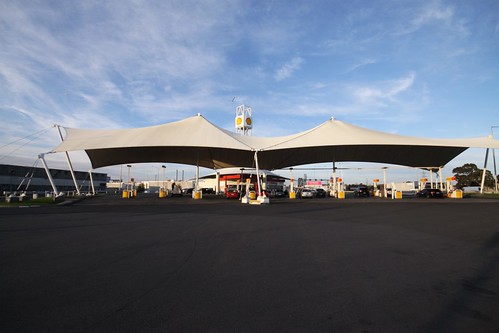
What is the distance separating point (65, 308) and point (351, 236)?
7382 mm

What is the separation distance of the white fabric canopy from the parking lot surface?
21.0m

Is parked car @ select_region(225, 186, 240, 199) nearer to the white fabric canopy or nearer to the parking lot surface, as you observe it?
the white fabric canopy

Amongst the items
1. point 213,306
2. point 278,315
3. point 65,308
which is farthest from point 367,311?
Result: point 65,308

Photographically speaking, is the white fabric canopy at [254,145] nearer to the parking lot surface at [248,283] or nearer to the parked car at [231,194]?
the parked car at [231,194]

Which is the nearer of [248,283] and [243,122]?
[248,283]

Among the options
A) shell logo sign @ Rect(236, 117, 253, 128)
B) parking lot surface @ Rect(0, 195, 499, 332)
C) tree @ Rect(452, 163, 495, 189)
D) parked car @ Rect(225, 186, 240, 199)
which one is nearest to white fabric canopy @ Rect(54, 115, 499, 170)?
parked car @ Rect(225, 186, 240, 199)

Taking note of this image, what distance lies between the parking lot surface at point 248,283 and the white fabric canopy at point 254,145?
21.0 metres

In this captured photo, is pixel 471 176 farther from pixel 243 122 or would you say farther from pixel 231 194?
pixel 231 194

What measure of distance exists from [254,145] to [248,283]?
2895 centimetres

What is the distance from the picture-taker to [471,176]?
66375 mm

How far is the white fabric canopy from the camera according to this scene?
29000mm

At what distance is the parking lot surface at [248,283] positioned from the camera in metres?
3.33

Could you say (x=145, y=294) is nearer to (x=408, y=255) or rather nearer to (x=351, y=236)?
(x=408, y=255)

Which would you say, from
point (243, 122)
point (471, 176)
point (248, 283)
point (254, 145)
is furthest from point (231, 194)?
point (471, 176)
